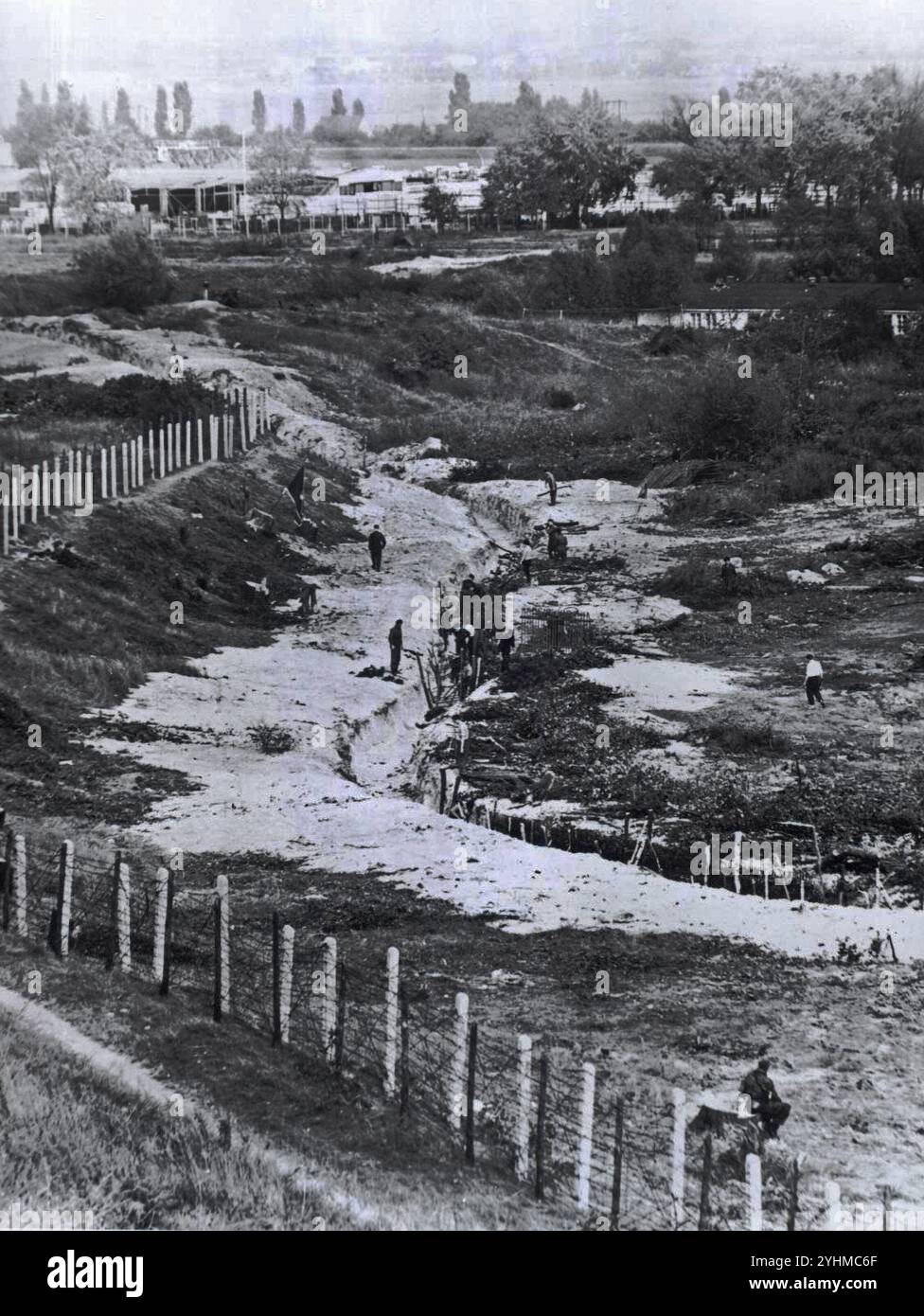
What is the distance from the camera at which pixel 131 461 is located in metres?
33.8

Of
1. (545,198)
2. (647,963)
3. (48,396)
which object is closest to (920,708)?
(647,963)

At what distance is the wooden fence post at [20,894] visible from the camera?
14820mm

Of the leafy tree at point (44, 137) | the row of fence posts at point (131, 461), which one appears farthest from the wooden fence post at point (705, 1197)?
the leafy tree at point (44, 137)

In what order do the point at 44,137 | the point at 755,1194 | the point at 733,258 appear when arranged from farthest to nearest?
1. the point at 44,137
2. the point at 733,258
3. the point at 755,1194

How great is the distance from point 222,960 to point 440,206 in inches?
3518

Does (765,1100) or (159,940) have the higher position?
(159,940)

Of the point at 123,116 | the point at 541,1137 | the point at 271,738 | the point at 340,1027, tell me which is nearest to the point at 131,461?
the point at 271,738

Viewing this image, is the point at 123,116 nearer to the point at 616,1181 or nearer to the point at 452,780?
the point at 452,780

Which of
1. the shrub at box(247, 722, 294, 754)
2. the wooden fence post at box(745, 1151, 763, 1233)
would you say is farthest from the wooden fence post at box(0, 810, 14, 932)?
the wooden fence post at box(745, 1151, 763, 1233)

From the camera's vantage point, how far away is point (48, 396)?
133 feet

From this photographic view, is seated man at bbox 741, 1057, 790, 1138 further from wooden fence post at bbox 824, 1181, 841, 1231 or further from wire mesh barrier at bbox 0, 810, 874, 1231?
wooden fence post at bbox 824, 1181, 841, 1231

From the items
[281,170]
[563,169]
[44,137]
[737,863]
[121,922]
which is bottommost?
[737,863]

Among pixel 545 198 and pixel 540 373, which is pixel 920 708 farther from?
pixel 545 198

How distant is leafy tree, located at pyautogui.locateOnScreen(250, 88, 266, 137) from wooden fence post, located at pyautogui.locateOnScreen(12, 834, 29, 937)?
8596cm
